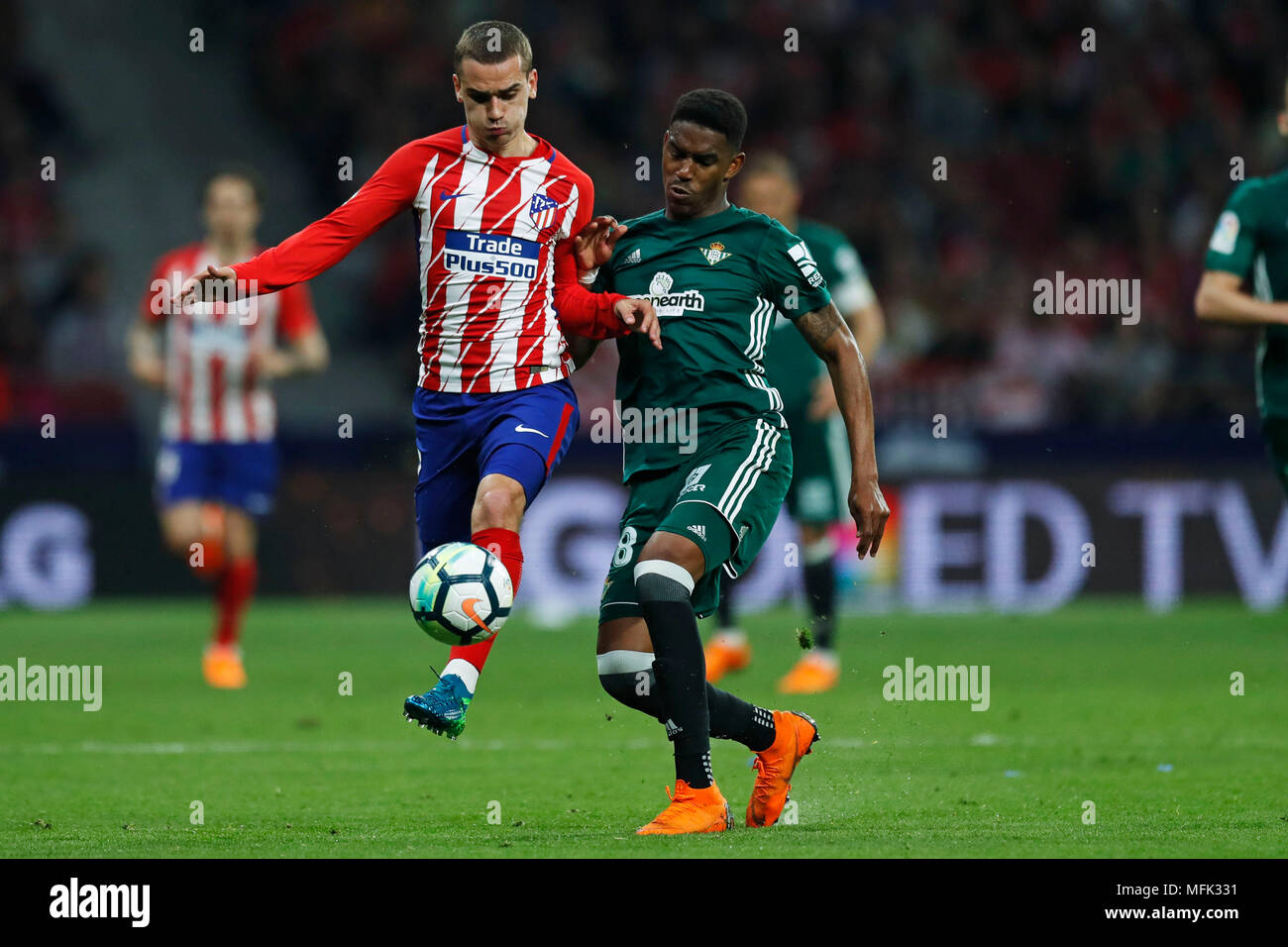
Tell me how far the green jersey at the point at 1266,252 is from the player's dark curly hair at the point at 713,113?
201cm

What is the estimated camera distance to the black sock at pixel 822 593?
9961 millimetres

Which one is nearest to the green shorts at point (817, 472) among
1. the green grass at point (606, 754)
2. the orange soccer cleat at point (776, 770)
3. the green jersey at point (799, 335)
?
the green jersey at point (799, 335)

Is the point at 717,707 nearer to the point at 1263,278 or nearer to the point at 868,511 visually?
the point at 868,511

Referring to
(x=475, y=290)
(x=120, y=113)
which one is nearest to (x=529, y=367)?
(x=475, y=290)

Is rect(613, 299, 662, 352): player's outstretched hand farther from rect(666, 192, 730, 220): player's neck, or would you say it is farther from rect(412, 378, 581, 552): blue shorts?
rect(412, 378, 581, 552): blue shorts

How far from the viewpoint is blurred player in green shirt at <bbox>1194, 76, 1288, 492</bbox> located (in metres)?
6.93

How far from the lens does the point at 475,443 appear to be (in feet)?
21.0

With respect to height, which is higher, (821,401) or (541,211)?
(541,211)

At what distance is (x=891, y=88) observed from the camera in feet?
62.5

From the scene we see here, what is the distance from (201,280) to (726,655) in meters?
5.15

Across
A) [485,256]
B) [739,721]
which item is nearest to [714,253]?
[485,256]

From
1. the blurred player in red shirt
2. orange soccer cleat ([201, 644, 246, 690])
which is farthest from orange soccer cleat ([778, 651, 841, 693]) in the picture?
the blurred player in red shirt

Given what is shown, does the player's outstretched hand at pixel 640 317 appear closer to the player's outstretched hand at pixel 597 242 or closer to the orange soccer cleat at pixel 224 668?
the player's outstretched hand at pixel 597 242

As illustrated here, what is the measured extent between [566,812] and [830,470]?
4.52 m
